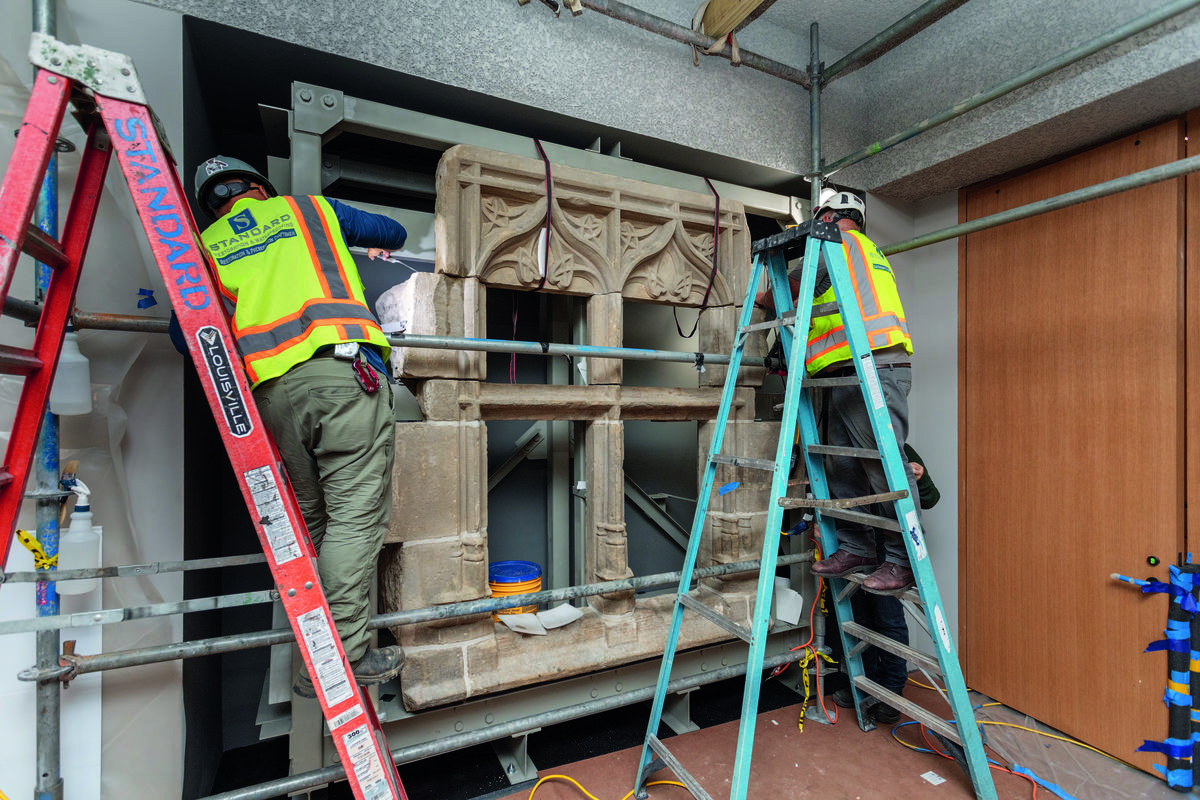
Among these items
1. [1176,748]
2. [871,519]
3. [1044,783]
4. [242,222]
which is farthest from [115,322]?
[1176,748]

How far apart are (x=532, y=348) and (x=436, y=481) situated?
1.88 ft

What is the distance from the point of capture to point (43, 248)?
1173mm

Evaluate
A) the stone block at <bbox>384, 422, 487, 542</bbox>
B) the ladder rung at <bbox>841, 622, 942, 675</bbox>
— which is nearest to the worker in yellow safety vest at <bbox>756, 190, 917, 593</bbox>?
the ladder rung at <bbox>841, 622, 942, 675</bbox>

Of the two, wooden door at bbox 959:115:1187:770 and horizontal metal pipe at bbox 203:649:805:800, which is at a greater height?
wooden door at bbox 959:115:1187:770

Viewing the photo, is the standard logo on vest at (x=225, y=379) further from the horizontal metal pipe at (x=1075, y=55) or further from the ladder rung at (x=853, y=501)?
the horizontal metal pipe at (x=1075, y=55)

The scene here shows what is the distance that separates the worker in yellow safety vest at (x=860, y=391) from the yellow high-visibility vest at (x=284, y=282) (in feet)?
5.11

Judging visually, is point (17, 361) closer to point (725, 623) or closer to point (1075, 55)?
point (725, 623)

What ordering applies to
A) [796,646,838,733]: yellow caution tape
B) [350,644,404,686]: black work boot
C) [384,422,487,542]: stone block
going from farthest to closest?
[796,646,838,733]: yellow caution tape
[384,422,487,542]: stone block
[350,644,404,686]: black work boot

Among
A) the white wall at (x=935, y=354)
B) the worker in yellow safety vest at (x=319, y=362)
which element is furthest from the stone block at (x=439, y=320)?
the white wall at (x=935, y=354)

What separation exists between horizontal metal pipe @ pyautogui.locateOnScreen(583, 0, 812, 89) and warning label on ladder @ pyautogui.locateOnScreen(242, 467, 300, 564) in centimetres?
209

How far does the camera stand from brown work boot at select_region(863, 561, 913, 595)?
6.87ft

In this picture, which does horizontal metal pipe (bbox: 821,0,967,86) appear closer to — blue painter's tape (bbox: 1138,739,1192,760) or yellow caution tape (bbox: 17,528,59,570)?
blue painter's tape (bbox: 1138,739,1192,760)

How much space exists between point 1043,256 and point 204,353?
128 inches

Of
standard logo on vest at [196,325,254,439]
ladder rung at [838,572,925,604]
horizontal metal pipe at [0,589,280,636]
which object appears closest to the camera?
standard logo on vest at [196,325,254,439]
